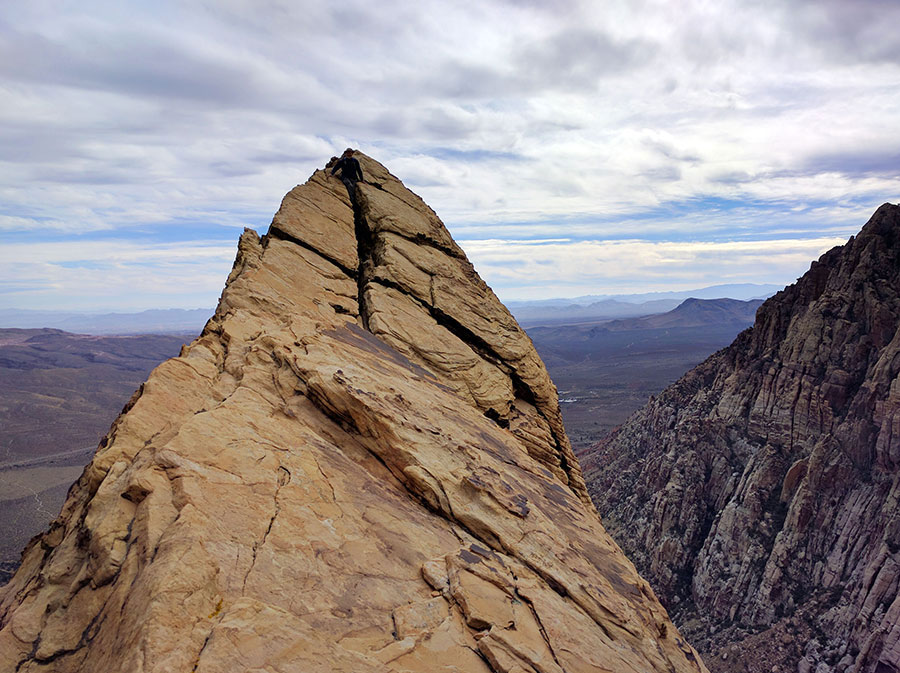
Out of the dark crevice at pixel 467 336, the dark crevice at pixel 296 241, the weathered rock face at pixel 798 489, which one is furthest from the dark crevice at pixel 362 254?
the weathered rock face at pixel 798 489

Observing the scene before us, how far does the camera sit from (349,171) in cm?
2745

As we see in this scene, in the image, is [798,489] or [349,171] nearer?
[349,171]

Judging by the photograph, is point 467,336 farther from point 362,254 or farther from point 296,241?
point 296,241

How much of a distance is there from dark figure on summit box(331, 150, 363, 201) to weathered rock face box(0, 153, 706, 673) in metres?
8.09

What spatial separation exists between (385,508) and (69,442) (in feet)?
484

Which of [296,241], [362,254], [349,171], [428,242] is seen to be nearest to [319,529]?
[296,241]

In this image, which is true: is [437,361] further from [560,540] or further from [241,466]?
[241,466]

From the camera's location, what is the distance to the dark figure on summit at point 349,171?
27.2 meters

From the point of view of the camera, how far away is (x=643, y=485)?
65312 millimetres

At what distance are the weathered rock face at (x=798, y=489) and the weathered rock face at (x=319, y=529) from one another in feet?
114

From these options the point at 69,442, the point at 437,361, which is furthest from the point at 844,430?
the point at 69,442

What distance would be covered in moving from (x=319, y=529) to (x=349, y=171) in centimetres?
2124

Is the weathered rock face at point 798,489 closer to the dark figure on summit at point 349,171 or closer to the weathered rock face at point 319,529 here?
the weathered rock face at point 319,529

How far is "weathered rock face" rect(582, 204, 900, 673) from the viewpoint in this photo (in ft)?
133
